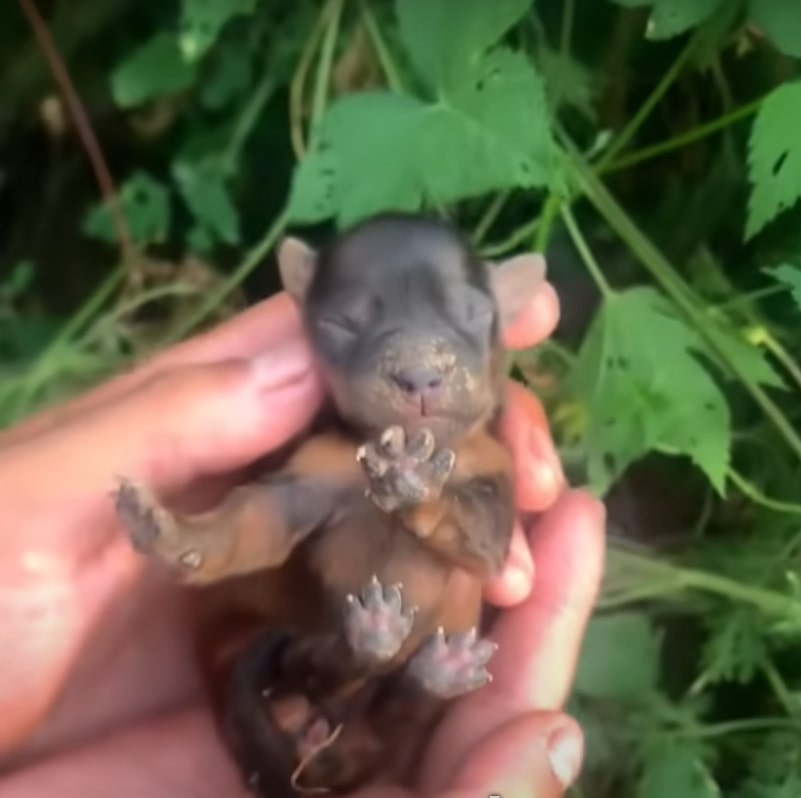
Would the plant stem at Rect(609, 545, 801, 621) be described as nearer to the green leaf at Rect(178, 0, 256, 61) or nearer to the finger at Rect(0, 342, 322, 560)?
the finger at Rect(0, 342, 322, 560)

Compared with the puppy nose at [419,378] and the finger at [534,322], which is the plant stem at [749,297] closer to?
the finger at [534,322]

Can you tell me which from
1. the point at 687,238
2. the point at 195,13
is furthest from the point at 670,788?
the point at 195,13

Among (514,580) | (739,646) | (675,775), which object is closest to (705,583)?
(739,646)

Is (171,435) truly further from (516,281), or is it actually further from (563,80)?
(563,80)

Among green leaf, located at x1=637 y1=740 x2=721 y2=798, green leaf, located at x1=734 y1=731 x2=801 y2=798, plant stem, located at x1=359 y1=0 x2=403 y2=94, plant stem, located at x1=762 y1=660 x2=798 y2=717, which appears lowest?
green leaf, located at x1=734 y1=731 x2=801 y2=798

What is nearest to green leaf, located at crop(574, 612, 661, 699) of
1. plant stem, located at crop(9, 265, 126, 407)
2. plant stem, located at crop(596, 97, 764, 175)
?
plant stem, located at crop(596, 97, 764, 175)

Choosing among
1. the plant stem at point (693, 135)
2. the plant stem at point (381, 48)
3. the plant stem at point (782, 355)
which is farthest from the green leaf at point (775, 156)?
the plant stem at point (381, 48)
